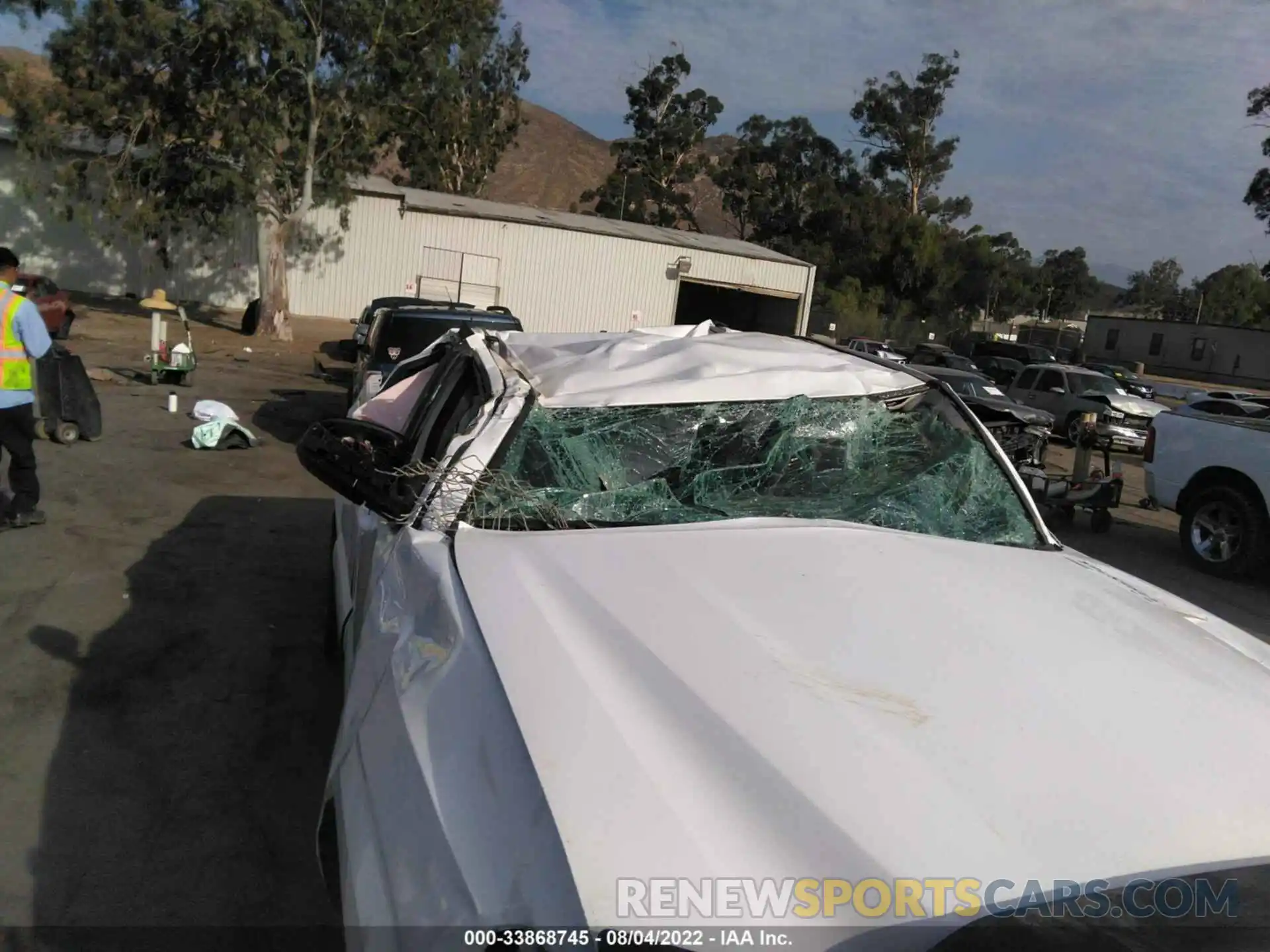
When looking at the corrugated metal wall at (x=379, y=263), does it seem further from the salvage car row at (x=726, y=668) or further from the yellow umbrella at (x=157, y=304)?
the salvage car row at (x=726, y=668)

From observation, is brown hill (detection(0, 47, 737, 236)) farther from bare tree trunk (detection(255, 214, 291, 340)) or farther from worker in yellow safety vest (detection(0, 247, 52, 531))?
worker in yellow safety vest (detection(0, 247, 52, 531))

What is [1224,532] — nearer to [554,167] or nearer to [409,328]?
[409,328]

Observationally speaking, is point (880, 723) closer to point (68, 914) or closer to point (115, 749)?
point (68, 914)

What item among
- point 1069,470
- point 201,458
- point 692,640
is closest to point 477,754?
point 692,640

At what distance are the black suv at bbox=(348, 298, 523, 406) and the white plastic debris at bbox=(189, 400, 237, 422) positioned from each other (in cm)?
131

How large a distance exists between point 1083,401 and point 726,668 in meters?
18.9

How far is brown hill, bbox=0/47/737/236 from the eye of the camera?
148 m

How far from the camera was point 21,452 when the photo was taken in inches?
252

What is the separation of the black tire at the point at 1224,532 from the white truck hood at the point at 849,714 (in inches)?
277

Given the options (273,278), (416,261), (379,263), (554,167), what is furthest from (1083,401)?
(554,167)

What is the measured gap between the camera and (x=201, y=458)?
9.61m

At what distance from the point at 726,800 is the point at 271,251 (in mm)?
25035

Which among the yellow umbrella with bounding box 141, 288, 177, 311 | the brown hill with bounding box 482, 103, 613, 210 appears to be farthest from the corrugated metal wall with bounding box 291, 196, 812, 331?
the brown hill with bounding box 482, 103, 613, 210

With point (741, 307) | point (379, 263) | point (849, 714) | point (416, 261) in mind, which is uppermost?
point (416, 261)
